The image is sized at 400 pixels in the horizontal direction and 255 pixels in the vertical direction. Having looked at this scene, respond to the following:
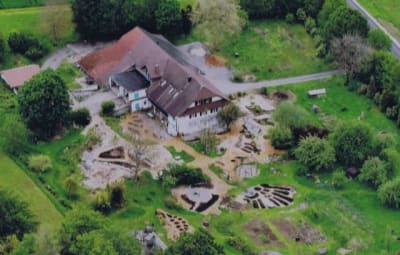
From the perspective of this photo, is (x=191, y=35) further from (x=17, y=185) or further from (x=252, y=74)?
(x=17, y=185)

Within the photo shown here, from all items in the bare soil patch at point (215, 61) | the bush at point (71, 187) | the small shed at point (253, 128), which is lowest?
the bush at point (71, 187)

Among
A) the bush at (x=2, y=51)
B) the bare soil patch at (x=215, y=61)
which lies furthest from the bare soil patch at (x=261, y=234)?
the bush at (x=2, y=51)

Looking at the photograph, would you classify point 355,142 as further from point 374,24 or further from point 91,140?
point 374,24

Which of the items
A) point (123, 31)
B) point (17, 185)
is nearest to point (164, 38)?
point (123, 31)

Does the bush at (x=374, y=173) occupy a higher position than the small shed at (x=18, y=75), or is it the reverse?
the small shed at (x=18, y=75)

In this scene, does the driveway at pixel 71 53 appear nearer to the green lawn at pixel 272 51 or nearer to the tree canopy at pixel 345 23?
the green lawn at pixel 272 51

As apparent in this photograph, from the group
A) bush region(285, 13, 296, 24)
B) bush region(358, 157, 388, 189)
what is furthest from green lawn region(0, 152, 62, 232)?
bush region(285, 13, 296, 24)

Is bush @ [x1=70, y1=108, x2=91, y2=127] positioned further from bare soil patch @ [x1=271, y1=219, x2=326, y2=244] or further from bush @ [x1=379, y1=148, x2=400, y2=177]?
bush @ [x1=379, y1=148, x2=400, y2=177]
